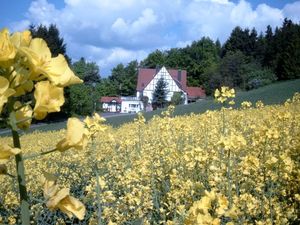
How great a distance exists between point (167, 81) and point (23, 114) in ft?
252

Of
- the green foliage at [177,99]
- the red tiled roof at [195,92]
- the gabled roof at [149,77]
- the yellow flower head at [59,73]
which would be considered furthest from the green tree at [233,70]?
the yellow flower head at [59,73]

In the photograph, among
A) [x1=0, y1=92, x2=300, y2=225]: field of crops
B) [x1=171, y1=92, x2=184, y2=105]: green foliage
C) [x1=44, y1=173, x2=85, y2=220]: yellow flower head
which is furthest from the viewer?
[x1=171, y1=92, x2=184, y2=105]: green foliage

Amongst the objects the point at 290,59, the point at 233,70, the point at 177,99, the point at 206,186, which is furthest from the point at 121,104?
the point at 206,186

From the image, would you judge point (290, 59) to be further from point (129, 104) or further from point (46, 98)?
point (46, 98)

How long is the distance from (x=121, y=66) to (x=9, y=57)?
90.1 metres

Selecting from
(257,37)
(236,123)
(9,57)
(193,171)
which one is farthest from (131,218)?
(257,37)

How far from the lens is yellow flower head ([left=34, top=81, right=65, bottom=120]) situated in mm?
1089

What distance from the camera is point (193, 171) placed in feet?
14.3

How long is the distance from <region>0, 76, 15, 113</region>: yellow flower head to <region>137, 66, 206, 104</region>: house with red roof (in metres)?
76.1

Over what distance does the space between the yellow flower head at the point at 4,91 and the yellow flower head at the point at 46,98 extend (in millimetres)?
89

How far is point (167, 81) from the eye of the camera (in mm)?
77625

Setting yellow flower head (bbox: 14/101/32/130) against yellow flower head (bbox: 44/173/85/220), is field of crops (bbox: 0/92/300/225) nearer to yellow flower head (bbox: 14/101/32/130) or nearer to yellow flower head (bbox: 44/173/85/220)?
yellow flower head (bbox: 44/173/85/220)

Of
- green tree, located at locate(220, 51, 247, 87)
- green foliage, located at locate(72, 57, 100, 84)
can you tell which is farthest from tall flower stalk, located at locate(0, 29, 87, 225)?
green foliage, located at locate(72, 57, 100, 84)

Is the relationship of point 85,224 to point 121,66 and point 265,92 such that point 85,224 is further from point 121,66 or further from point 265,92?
point 121,66
